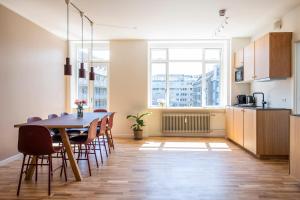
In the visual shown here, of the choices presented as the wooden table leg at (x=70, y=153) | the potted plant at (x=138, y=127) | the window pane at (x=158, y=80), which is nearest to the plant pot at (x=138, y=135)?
the potted plant at (x=138, y=127)

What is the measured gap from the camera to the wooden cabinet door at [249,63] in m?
5.17

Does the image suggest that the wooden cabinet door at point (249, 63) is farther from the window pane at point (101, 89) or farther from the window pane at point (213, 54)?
the window pane at point (101, 89)

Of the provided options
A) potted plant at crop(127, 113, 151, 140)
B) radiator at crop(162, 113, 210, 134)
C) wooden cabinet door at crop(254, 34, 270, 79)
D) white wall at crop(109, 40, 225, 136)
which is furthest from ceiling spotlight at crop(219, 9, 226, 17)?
potted plant at crop(127, 113, 151, 140)

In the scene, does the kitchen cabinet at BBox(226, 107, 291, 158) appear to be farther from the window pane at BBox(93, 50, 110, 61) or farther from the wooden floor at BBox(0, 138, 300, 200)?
the window pane at BBox(93, 50, 110, 61)

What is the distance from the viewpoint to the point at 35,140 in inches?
117

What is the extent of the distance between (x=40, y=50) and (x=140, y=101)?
2.85 m

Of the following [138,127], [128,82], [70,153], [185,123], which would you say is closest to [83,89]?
[128,82]

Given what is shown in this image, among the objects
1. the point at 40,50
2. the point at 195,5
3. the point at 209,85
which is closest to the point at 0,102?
the point at 40,50

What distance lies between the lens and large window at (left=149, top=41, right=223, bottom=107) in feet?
23.1

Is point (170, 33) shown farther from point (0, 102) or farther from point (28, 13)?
point (0, 102)

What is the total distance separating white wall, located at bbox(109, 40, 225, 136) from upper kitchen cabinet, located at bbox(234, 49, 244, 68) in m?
1.80

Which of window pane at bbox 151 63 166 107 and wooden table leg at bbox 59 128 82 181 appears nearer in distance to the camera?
wooden table leg at bbox 59 128 82 181

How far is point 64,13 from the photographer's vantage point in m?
4.71

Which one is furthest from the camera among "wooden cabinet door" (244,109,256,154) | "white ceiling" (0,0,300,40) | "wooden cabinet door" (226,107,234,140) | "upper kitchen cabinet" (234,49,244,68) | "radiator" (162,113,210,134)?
"radiator" (162,113,210,134)
